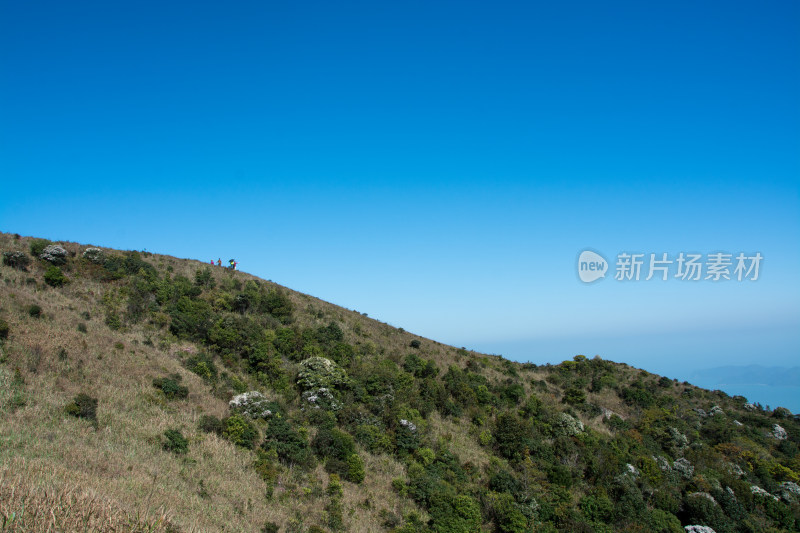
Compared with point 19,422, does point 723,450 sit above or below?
above

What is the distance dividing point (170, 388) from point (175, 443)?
4927 mm

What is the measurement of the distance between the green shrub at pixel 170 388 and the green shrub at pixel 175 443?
12.9 feet

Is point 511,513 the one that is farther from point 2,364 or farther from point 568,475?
point 2,364

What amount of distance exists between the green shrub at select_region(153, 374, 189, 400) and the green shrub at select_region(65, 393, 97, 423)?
4.06m

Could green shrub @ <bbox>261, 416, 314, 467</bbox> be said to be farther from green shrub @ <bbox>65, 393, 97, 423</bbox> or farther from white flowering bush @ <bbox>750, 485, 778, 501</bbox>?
white flowering bush @ <bbox>750, 485, 778, 501</bbox>

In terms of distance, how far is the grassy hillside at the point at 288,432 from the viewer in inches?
641

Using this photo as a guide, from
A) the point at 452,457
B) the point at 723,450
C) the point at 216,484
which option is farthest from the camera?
the point at 723,450

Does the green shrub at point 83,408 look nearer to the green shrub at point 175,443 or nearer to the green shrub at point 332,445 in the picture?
the green shrub at point 175,443

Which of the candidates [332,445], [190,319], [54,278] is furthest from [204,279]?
[332,445]

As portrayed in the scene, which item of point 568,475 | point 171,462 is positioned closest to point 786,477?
A: point 568,475

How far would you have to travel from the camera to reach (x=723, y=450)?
3869cm

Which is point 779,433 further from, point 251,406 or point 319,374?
point 251,406

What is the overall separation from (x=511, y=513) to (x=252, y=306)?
27.9 m

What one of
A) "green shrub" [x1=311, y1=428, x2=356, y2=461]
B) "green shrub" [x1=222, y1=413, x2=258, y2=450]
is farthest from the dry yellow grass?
"green shrub" [x1=311, y1=428, x2=356, y2=461]
